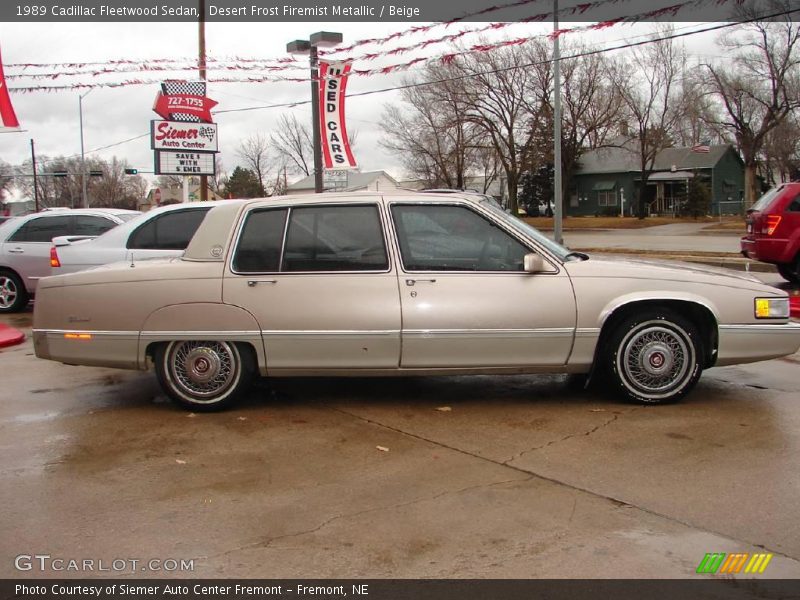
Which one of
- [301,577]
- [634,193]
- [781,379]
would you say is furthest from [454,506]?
[634,193]

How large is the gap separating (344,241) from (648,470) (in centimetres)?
271

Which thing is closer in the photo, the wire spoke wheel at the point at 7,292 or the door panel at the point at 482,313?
the door panel at the point at 482,313

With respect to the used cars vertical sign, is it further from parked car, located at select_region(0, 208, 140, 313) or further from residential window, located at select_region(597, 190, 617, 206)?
residential window, located at select_region(597, 190, 617, 206)

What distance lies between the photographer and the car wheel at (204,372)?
5676mm

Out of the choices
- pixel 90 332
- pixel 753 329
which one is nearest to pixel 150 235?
pixel 90 332

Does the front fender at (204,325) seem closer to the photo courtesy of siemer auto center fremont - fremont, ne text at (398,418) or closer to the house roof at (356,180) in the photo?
the photo courtesy of siemer auto center fremont - fremont, ne text at (398,418)

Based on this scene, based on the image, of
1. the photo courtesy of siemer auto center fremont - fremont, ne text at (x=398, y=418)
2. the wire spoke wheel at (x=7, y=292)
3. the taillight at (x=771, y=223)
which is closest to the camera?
the photo courtesy of siemer auto center fremont - fremont, ne text at (x=398, y=418)

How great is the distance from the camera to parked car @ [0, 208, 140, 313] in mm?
11953

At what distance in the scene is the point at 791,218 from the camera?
12008mm

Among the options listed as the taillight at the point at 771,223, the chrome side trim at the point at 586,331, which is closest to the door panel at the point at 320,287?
the chrome side trim at the point at 586,331

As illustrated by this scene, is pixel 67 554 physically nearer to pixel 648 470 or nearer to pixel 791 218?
pixel 648 470

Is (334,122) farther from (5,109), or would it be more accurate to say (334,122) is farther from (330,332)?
(330,332)

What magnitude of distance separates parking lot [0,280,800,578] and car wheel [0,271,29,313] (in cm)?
639

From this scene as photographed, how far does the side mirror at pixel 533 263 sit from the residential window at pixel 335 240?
103cm
